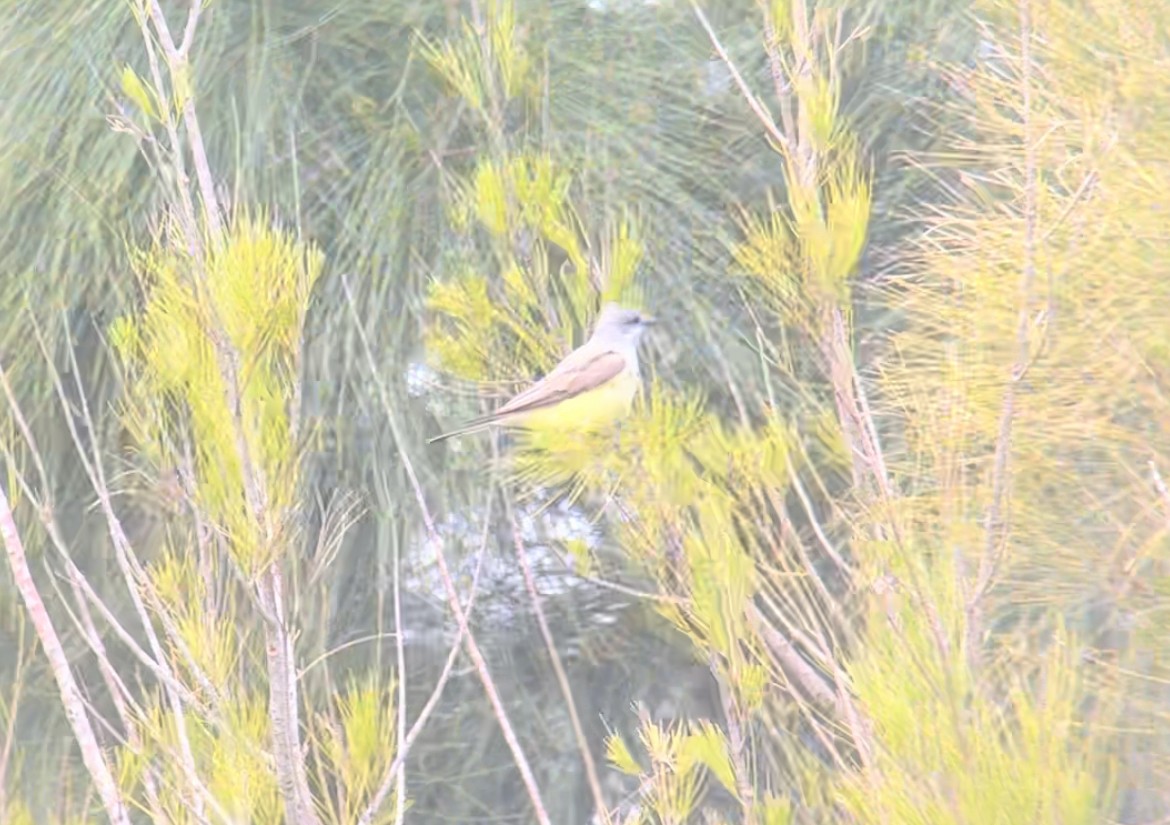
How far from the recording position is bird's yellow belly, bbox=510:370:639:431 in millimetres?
1390

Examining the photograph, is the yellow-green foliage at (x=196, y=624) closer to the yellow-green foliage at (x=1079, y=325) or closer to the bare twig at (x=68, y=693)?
the bare twig at (x=68, y=693)

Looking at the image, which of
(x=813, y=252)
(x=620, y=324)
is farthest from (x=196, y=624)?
(x=620, y=324)

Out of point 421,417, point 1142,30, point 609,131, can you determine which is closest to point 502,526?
point 421,417

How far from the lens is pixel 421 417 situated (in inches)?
75.0

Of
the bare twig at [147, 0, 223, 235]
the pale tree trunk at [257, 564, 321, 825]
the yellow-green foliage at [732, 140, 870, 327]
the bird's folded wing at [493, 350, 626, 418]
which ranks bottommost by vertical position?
the bird's folded wing at [493, 350, 626, 418]

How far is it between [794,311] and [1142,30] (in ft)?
1.42

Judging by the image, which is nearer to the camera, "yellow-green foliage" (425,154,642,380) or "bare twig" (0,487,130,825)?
"bare twig" (0,487,130,825)

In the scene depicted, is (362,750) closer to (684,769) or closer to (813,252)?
(684,769)

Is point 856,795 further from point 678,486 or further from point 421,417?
point 421,417

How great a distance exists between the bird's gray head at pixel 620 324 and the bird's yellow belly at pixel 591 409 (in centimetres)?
4

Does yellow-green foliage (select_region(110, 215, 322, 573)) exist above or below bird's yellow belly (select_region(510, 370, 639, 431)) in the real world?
above

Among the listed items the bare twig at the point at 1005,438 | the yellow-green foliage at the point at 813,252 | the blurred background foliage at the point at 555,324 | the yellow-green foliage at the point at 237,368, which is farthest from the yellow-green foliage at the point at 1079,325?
the yellow-green foliage at the point at 237,368

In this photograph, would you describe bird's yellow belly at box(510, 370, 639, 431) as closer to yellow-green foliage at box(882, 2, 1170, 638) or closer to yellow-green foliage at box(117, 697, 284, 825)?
yellow-green foliage at box(882, 2, 1170, 638)

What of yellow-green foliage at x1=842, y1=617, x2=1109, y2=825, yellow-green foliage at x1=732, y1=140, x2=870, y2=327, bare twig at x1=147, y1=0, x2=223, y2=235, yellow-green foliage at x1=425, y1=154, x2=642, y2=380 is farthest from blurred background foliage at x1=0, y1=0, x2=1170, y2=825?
yellow-green foliage at x1=842, y1=617, x2=1109, y2=825
